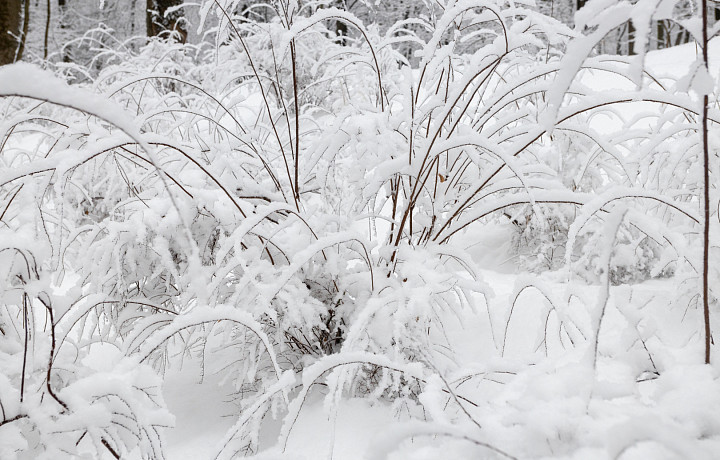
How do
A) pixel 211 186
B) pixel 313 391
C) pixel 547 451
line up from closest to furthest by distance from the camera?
pixel 547 451, pixel 313 391, pixel 211 186

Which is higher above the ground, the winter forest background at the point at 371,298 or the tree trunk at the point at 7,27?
the tree trunk at the point at 7,27

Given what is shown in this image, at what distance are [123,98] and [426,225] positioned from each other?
61.9 inches

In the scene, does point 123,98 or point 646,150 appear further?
point 123,98

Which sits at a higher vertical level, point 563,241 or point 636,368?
point 636,368

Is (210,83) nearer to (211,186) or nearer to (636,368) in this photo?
(211,186)

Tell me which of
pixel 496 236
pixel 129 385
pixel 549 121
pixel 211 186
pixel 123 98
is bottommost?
pixel 496 236

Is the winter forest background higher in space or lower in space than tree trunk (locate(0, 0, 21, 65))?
lower

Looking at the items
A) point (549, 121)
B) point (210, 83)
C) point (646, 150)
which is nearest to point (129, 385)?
point (549, 121)

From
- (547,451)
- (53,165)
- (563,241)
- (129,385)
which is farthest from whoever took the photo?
(563,241)

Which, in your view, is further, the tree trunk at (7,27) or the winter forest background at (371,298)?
the tree trunk at (7,27)

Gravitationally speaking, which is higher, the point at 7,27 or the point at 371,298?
the point at 7,27

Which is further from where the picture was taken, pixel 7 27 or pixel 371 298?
pixel 7 27

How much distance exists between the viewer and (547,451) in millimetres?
305

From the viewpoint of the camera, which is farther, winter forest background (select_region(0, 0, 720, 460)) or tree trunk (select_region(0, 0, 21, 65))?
tree trunk (select_region(0, 0, 21, 65))
